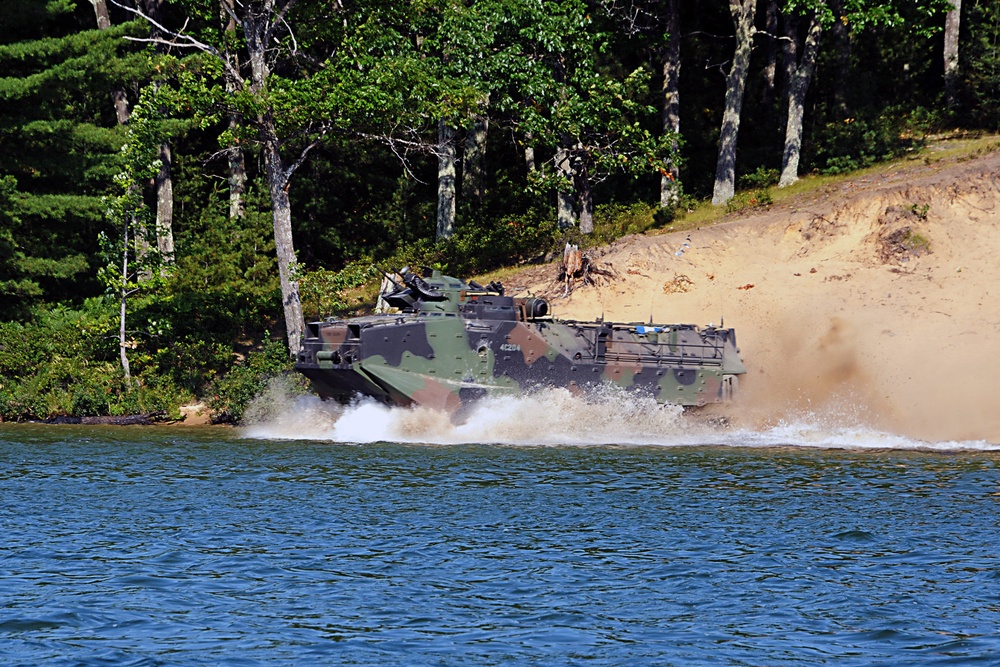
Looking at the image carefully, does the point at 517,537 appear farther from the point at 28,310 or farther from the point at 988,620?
the point at 28,310

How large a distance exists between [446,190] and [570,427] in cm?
1734

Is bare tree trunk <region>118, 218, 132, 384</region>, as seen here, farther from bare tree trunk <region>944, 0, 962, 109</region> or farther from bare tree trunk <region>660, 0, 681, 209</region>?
bare tree trunk <region>944, 0, 962, 109</region>

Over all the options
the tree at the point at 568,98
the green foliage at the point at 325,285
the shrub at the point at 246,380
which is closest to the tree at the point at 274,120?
the green foliage at the point at 325,285

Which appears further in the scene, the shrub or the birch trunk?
the birch trunk

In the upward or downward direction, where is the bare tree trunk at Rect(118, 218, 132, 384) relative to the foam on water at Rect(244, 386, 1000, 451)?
upward

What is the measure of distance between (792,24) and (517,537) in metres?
35.3

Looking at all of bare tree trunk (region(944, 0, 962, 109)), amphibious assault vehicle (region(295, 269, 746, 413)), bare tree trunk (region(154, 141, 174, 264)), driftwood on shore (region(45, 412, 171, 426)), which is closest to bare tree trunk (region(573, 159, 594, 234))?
amphibious assault vehicle (region(295, 269, 746, 413))

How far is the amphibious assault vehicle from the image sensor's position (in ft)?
91.4

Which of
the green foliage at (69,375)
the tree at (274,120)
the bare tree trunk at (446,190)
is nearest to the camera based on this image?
the green foliage at (69,375)

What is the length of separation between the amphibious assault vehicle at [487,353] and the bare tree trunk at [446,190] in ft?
46.9

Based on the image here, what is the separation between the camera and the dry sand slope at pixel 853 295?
32.6 meters

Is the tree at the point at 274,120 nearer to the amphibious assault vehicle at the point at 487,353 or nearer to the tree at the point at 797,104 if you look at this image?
the amphibious assault vehicle at the point at 487,353

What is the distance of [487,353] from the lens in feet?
94.2

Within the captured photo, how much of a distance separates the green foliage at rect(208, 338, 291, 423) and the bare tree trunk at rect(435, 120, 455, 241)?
10426mm
